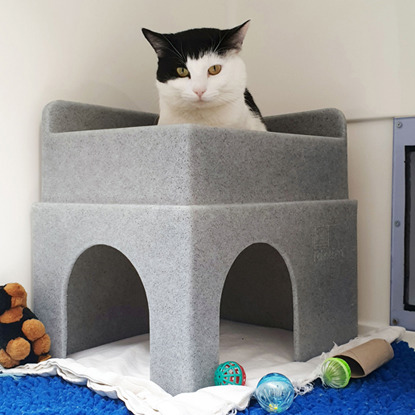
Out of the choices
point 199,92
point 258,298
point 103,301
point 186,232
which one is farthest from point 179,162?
point 258,298

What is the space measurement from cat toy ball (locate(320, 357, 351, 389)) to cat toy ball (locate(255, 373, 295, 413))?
15cm

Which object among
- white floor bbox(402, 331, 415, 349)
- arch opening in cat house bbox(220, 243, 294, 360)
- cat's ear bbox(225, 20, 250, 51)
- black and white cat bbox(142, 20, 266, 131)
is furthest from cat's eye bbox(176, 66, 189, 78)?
white floor bbox(402, 331, 415, 349)

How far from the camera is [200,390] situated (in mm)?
1123

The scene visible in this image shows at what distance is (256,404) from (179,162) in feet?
1.71

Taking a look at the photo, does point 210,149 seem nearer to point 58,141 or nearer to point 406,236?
point 58,141

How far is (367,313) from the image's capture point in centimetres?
177

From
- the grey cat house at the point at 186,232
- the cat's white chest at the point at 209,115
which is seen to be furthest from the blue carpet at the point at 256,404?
the cat's white chest at the point at 209,115

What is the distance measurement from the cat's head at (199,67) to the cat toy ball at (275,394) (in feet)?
2.18

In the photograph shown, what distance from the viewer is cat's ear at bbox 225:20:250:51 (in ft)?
4.57

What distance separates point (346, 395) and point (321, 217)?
1.52 feet

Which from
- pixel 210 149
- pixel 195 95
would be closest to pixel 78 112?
pixel 195 95

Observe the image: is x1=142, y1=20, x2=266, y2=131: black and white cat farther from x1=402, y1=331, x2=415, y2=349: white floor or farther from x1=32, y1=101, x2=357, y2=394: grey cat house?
x1=402, y1=331, x2=415, y2=349: white floor

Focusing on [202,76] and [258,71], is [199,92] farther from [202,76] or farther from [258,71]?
[258,71]

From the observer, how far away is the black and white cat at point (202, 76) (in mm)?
1351
